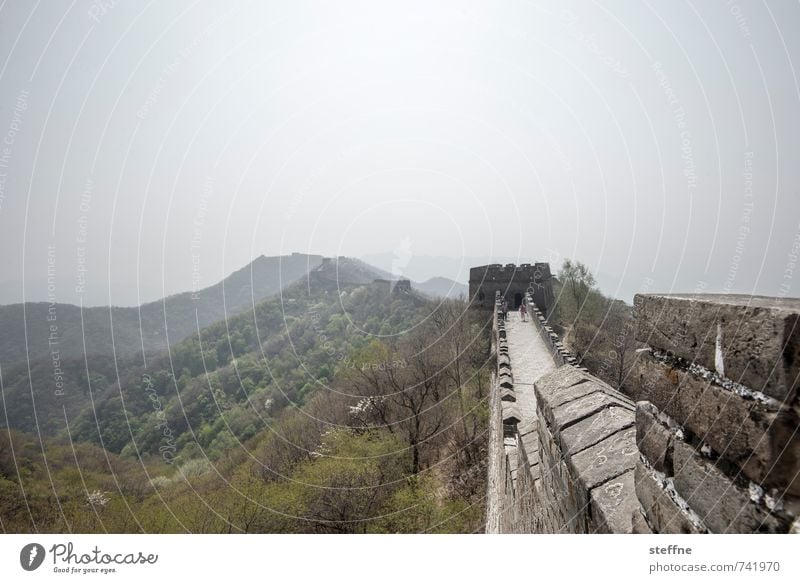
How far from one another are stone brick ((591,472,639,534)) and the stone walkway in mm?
5003

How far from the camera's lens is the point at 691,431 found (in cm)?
144

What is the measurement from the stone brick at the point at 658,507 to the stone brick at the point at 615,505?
9 cm

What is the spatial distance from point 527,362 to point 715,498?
13.4 metres

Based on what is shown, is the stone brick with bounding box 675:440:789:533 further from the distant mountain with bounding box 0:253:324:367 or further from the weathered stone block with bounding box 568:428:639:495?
the distant mountain with bounding box 0:253:324:367

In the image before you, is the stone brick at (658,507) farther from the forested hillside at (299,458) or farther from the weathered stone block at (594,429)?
the forested hillside at (299,458)

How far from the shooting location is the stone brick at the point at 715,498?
121cm

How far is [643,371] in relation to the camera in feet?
5.82

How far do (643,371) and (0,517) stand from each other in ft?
74.8

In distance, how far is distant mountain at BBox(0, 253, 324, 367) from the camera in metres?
45.1

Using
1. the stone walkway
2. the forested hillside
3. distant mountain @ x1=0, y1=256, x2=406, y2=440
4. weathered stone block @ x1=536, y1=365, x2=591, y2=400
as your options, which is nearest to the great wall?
weathered stone block @ x1=536, y1=365, x2=591, y2=400

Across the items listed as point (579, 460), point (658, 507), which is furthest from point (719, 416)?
point (579, 460)

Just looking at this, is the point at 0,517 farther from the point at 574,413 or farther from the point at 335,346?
the point at 335,346

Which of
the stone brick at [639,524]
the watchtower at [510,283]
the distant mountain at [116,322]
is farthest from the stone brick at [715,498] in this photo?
the watchtower at [510,283]
